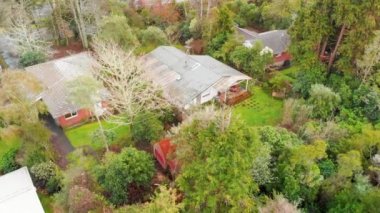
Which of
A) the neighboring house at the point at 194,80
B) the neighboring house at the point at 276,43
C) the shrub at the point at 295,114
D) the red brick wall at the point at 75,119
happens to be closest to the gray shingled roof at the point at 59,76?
the red brick wall at the point at 75,119

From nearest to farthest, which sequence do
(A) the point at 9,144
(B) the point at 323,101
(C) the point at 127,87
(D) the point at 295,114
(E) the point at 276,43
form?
(C) the point at 127,87
(D) the point at 295,114
(B) the point at 323,101
(A) the point at 9,144
(E) the point at 276,43

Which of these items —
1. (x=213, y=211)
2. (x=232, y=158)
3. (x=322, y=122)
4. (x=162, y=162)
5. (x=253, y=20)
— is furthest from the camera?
(x=253, y=20)

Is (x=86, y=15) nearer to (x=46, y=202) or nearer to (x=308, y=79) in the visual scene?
(x=46, y=202)

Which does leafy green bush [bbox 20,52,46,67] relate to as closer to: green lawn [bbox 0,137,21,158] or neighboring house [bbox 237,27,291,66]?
green lawn [bbox 0,137,21,158]

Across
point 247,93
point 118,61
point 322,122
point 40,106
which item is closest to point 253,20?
point 247,93

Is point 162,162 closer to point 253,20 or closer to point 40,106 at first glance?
point 40,106

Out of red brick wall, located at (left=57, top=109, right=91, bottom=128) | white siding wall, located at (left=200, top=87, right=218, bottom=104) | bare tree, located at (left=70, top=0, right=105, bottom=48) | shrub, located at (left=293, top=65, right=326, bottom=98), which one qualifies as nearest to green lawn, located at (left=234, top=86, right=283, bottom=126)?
shrub, located at (left=293, top=65, right=326, bottom=98)

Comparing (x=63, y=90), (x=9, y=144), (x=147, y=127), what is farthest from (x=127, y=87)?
(x=9, y=144)
